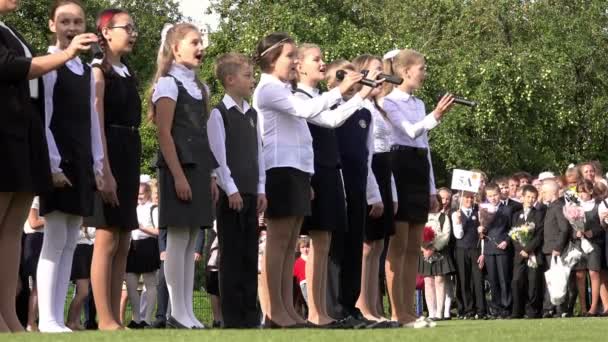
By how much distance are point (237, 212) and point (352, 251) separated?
39.4 inches

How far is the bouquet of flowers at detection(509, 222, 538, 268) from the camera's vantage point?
1864 cm

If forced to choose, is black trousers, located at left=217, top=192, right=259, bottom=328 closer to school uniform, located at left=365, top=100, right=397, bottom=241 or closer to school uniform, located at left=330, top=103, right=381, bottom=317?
school uniform, located at left=330, top=103, right=381, bottom=317

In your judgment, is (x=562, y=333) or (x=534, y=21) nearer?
(x=562, y=333)

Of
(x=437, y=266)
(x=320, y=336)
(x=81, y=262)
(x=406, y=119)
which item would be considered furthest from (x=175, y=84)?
(x=437, y=266)

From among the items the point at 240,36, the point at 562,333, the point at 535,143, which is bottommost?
the point at 562,333

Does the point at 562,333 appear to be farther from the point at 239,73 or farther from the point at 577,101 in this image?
the point at 577,101

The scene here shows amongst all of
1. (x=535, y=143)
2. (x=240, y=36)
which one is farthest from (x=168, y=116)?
(x=240, y=36)

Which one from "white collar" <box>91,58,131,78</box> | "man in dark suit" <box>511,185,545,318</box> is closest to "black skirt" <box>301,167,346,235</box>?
"white collar" <box>91,58,131,78</box>

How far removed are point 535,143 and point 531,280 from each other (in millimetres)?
23766

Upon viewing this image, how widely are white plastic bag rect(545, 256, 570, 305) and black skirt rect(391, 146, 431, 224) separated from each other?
7342mm

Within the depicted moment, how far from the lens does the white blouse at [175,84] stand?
9.22 m

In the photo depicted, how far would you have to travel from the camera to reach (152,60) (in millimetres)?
55281

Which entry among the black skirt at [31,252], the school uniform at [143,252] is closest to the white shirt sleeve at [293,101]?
the black skirt at [31,252]

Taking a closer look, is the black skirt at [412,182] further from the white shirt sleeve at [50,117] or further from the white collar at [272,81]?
the white shirt sleeve at [50,117]
